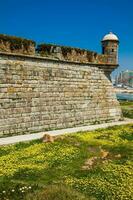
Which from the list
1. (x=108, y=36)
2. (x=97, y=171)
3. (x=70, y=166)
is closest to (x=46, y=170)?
(x=70, y=166)

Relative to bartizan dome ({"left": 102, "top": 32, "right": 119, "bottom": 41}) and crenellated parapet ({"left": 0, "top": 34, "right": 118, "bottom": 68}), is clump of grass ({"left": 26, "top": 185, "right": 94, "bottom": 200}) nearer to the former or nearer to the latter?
crenellated parapet ({"left": 0, "top": 34, "right": 118, "bottom": 68})

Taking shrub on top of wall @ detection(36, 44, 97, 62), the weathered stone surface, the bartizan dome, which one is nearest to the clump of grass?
the weathered stone surface

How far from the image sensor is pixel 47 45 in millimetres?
20406

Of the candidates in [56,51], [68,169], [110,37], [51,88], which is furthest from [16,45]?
[68,169]

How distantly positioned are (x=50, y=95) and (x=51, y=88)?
1.50 ft

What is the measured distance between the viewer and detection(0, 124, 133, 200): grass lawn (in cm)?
977

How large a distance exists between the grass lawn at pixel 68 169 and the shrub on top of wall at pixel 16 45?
536 centimetres

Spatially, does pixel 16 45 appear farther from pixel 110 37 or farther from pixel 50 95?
pixel 110 37

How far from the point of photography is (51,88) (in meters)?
20.2

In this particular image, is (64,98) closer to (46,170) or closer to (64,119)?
(64,119)

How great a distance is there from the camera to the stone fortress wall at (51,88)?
1767cm

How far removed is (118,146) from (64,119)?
5.83 meters

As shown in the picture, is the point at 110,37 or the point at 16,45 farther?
the point at 110,37

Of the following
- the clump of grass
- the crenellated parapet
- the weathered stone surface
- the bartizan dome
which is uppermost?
the bartizan dome
